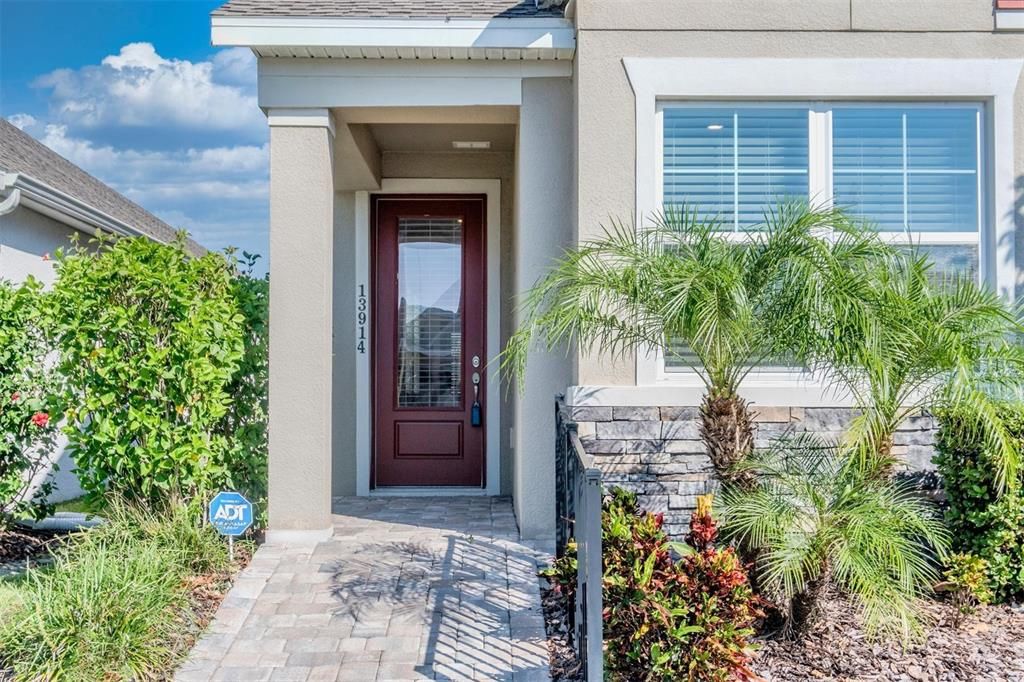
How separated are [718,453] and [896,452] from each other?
1903mm

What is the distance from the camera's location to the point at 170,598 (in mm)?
3836

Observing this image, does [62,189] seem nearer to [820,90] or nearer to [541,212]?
[541,212]

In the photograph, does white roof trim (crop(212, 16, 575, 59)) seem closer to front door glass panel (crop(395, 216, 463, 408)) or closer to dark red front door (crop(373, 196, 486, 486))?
dark red front door (crop(373, 196, 486, 486))

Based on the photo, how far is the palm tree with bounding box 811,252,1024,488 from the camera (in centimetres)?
353

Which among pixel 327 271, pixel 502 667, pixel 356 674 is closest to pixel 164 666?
pixel 356 674

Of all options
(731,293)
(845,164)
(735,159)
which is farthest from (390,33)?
(845,164)

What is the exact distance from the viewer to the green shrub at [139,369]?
479cm

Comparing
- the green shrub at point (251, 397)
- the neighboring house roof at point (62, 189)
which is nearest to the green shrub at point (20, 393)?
the neighboring house roof at point (62, 189)

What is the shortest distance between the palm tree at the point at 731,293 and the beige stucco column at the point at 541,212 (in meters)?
1.37

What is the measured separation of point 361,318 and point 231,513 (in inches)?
113

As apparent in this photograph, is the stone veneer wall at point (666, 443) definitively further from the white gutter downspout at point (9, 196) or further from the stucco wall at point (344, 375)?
the white gutter downspout at point (9, 196)

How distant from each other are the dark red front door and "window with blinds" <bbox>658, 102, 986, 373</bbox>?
2729mm

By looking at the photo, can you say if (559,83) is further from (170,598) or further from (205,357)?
(170,598)

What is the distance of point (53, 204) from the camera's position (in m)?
7.44
